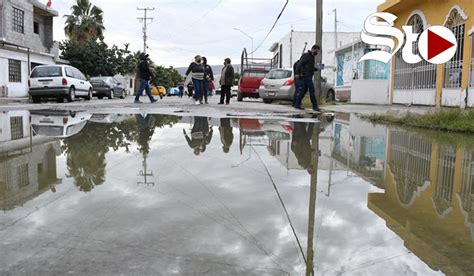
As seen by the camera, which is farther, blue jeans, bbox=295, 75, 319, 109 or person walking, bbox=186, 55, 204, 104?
person walking, bbox=186, 55, 204, 104

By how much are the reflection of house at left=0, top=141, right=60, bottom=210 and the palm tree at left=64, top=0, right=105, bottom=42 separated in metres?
51.2

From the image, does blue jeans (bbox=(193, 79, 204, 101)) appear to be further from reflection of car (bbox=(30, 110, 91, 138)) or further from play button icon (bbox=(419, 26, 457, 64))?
play button icon (bbox=(419, 26, 457, 64))

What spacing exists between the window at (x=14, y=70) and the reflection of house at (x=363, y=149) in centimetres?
2692

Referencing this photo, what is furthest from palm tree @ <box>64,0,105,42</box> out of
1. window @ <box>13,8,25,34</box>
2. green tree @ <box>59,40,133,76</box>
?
window @ <box>13,8,25,34</box>

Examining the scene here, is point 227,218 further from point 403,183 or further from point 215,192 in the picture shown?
point 403,183

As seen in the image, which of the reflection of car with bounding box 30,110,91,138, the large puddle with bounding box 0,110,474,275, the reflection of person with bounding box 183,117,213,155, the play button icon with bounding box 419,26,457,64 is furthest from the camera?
the play button icon with bounding box 419,26,457,64

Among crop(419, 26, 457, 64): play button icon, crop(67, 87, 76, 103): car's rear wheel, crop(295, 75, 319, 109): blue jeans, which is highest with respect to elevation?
crop(419, 26, 457, 64): play button icon

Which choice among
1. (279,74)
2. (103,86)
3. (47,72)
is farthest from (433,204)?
(103,86)

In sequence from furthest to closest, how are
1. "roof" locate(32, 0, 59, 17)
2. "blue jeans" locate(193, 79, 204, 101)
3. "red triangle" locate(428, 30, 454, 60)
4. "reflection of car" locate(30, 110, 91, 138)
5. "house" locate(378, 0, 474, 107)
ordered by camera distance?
"roof" locate(32, 0, 59, 17) → "red triangle" locate(428, 30, 454, 60) → "blue jeans" locate(193, 79, 204, 101) → "house" locate(378, 0, 474, 107) → "reflection of car" locate(30, 110, 91, 138)

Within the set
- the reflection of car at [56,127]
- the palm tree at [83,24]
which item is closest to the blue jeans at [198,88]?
the reflection of car at [56,127]

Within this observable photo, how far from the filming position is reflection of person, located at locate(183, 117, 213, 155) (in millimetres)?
6558

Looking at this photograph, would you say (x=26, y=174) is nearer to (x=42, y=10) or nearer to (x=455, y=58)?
(x=455, y=58)

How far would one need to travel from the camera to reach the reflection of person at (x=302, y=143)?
562 cm

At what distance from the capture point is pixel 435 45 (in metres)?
18.6
